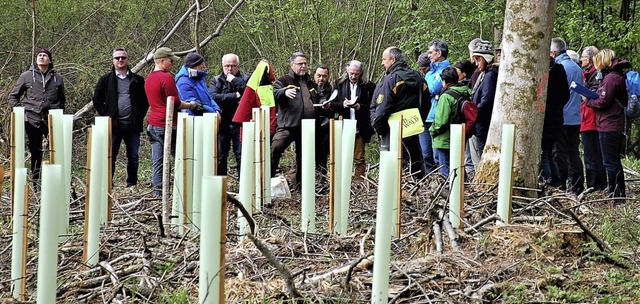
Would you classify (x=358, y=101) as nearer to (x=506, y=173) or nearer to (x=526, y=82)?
(x=526, y=82)

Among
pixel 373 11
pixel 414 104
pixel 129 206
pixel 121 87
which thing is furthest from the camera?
pixel 373 11

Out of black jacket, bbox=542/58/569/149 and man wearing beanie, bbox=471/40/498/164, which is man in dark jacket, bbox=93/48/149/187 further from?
black jacket, bbox=542/58/569/149

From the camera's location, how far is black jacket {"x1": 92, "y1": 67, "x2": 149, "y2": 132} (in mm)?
10609

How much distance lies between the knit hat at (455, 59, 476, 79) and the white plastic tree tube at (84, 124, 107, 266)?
533 centimetres

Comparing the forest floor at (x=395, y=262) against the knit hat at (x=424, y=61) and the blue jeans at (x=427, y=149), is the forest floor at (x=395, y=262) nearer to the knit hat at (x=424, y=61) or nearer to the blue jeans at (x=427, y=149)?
the blue jeans at (x=427, y=149)

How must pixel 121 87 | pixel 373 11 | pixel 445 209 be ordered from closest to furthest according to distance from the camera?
pixel 445 209 < pixel 121 87 < pixel 373 11

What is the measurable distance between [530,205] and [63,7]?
11823 millimetres

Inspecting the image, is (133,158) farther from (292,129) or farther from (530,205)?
(530,205)

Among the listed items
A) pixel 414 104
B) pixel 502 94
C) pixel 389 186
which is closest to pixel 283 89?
pixel 414 104

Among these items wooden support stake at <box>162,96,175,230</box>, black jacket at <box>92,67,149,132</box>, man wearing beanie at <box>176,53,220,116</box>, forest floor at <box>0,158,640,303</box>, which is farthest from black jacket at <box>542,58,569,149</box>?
black jacket at <box>92,67,149,132</box>

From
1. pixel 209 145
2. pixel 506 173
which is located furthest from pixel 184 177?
pixel 506 173

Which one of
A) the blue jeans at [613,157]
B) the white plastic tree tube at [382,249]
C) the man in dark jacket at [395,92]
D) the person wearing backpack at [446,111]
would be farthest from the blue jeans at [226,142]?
the white plastic tree tube at [382,249]

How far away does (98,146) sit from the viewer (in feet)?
18.5

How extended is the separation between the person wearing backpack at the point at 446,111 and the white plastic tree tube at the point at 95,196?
440cm
